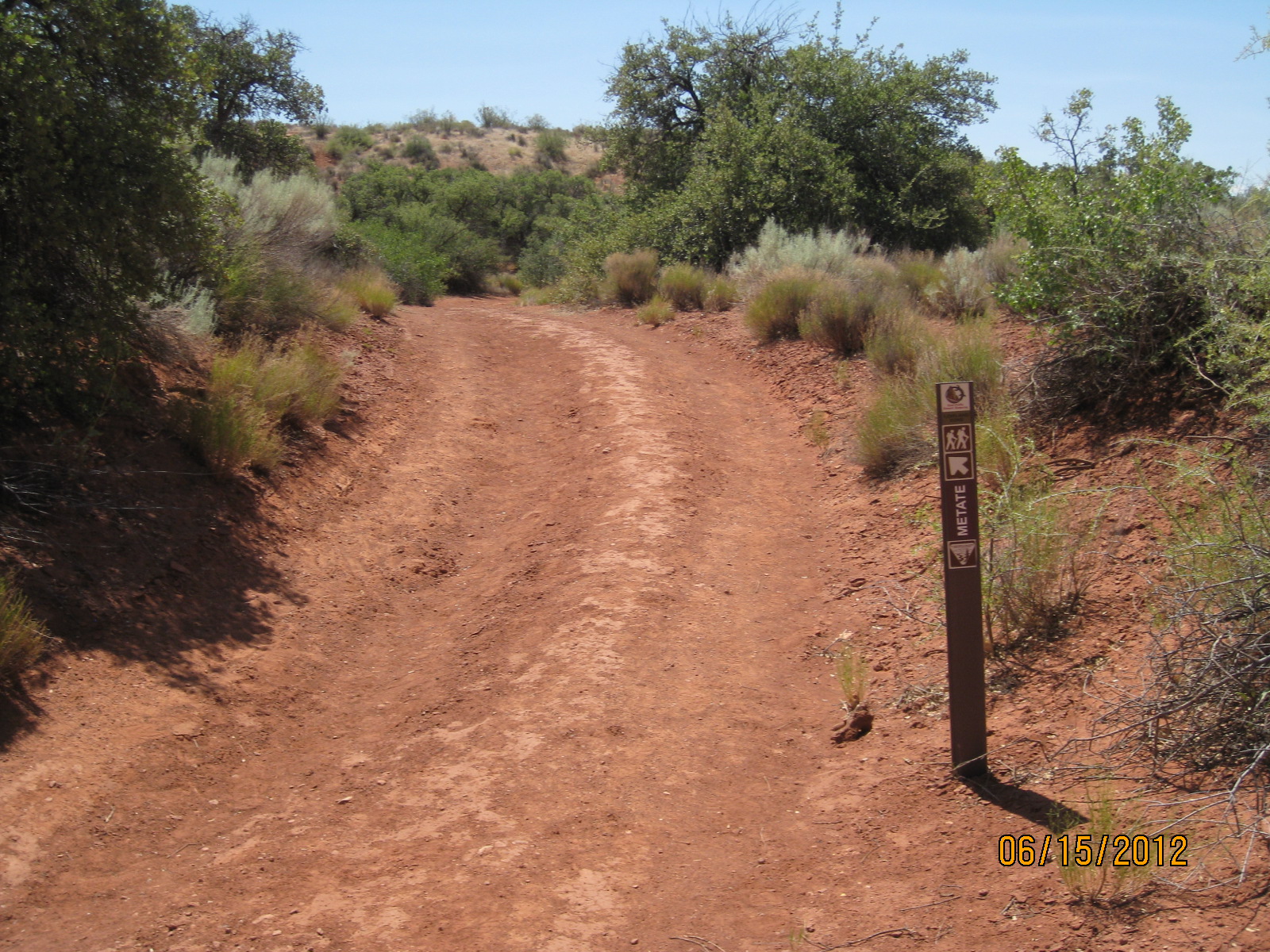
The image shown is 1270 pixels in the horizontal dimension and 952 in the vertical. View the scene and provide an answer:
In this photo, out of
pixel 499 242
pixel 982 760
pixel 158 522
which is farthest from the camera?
pixel 499 242

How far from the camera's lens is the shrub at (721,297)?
17316mm

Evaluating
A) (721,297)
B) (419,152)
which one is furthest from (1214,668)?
(419,152)

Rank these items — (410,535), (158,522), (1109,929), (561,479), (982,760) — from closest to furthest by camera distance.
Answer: (1109,929) → (982,760) → (158,522) → (410,535) → (561,479)

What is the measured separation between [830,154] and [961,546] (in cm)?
1772

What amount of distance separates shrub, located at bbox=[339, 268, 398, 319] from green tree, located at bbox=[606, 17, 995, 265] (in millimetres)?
7277

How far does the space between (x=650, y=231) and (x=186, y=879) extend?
1912 cm

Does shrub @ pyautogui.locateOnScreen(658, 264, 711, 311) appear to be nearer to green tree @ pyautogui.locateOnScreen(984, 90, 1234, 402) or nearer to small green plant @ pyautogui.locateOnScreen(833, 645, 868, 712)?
green tree @ pyautogui.locateOnScreen(984, 90, 1234, 402)

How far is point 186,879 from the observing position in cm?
439

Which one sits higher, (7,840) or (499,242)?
(499,242)

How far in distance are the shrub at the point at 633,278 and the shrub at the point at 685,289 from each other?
44.0 inches

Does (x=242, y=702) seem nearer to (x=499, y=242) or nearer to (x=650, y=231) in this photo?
(x=650, y=231)

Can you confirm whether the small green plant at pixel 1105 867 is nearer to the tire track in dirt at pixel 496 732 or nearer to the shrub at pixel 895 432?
the tire track in dirt at pixel 496 732

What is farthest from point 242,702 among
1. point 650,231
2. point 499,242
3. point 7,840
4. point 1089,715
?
point 499,242

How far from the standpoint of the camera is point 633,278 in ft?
65.5
